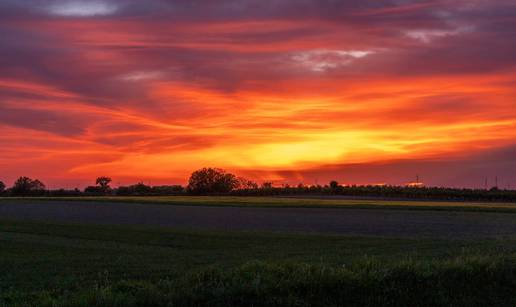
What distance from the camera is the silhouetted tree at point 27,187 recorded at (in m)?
144

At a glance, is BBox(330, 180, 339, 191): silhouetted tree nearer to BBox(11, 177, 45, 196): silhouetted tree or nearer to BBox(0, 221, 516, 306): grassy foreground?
BBox(11, 177, 45, 196): silhouetted tree

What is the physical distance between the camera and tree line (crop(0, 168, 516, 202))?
369 feet

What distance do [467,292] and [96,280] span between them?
910cm

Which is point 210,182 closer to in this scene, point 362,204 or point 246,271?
point 362,204

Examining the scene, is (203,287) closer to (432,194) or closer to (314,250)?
(314,250)

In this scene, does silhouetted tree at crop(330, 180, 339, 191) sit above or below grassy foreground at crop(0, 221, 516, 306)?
above

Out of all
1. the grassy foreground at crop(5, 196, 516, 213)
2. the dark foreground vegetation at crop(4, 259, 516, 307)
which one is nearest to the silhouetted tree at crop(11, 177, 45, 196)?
the grassy foreground at crop(5, 196, 516, 213)

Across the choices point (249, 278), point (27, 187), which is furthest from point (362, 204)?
point (27, 187)

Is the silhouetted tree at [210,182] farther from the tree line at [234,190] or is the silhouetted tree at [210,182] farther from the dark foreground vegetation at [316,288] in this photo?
the dark foreground vegetation at [316,288]

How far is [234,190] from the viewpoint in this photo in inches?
5581

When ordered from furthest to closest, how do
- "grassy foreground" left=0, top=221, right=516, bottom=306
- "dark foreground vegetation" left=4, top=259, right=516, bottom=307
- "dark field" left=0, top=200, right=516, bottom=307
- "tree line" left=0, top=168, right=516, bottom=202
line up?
"tree line" left=0, top=168, right=516, bottom=202 < "dark field" left=0, top=200, right=516, bottom=307 < "grassy foreground" left=0, top=221, right=516, bottom=306 < "dark foreground vegetation" left=4, top=259, right=516, bottom=307

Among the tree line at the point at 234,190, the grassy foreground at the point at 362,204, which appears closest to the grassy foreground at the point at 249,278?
the grassy foreground at the point at 362,204

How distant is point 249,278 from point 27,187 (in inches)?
5618

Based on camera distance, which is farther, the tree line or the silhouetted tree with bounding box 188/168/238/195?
the silhouetted tree with bounding box 188/168/238/195
